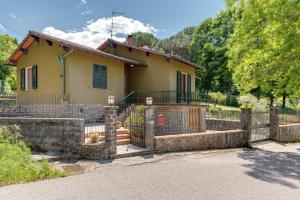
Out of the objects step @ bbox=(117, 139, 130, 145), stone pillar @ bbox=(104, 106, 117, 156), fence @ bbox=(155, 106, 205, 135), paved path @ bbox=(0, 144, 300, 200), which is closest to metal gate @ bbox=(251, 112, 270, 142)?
fence @ bbox=(155, 106, 205, 135)

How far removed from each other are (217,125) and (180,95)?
3.20 metres

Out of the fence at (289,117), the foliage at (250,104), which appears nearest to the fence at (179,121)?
the foliage at (250,104)

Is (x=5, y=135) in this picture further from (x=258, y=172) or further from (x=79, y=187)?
(x=258, y=172)

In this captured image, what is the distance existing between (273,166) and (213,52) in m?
34.0

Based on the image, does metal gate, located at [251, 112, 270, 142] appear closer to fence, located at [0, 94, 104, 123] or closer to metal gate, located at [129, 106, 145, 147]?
metal gate, located at [129, 106, 145, 147]

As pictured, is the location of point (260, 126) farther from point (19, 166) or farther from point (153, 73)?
point (19, 166)

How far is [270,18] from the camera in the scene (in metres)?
14.3

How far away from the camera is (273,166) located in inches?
414

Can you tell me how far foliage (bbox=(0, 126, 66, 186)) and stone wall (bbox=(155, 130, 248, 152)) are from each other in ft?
15.5

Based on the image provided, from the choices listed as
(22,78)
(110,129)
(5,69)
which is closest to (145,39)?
(5,69)

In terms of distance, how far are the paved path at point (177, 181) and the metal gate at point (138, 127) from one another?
3.79ft

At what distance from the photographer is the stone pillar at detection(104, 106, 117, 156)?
10805 mm

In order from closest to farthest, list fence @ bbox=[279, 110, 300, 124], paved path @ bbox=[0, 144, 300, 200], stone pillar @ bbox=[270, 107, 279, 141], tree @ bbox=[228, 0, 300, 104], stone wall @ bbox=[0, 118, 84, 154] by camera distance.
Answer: paved path @ bbox=[0, 144, 300, 200] < stone wall @ bbox=[0, 118, 84, 154] < tree @ bbox=[228, 0, 300, 104] < stone pillar @ bbox=[270, 107, 279, 141] < fence @ bbox=[279, 110, 300, 124]

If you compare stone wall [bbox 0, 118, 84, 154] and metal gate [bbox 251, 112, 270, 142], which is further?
metal gate [bbox 251, 112, 270, 142]
